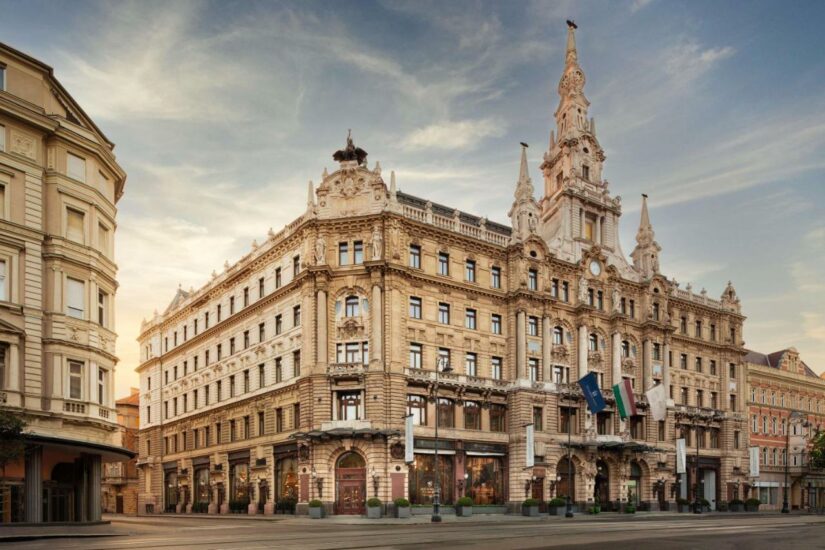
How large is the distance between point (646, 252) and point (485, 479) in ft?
105

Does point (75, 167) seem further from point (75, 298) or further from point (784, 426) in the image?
point (784, 426)

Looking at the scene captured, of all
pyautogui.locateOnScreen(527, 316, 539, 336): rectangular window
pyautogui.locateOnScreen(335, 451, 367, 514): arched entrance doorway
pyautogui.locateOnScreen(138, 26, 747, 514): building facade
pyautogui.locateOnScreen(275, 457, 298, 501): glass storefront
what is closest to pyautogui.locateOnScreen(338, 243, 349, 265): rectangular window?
pyautogui.locateOnScreen(138, 26, 747, 514): building facade

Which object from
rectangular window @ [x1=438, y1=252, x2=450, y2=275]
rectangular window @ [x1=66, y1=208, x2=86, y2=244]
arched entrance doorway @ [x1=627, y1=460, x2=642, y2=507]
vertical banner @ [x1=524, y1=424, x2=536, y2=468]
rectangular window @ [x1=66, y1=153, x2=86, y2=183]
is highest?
rectangular window @ [x1=66, y1=153, x2=86, y2=183]

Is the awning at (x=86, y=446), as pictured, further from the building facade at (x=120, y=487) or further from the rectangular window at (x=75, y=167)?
the building facade at (x=120, y=487)

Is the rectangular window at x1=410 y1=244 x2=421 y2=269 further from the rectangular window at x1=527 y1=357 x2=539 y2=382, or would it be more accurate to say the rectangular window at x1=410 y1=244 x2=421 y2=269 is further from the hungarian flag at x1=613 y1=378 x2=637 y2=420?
the hungarian flag at x1=613 y1=378 x2=637 y2=420

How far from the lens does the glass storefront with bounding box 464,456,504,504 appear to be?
211 feet

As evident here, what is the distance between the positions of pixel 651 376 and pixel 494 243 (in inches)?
918

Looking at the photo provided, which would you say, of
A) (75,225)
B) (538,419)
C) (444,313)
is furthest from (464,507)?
(75,225)

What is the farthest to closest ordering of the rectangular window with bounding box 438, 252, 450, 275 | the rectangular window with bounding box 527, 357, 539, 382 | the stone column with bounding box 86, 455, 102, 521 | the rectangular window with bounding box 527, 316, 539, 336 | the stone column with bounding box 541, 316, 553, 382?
1. the rectangular window with bounding box 527, 316, 539, 336
2. the stone column with bounding box 541, 316, 553, 382
3. the rectangular window with bounding box 527, 357, 539, 382
4. the rectangular window with bounding box 438, 252, 450, 275
5. the stone column with bounding box 86, 455, 102, 521

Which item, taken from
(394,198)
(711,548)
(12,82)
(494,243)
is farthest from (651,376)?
(12,82)

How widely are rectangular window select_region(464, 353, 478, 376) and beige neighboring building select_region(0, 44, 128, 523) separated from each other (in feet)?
103

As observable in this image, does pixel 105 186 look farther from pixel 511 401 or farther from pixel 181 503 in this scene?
pixel 181 503

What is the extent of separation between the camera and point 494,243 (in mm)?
69438

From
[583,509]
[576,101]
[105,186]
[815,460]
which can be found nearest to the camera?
[105,186]
